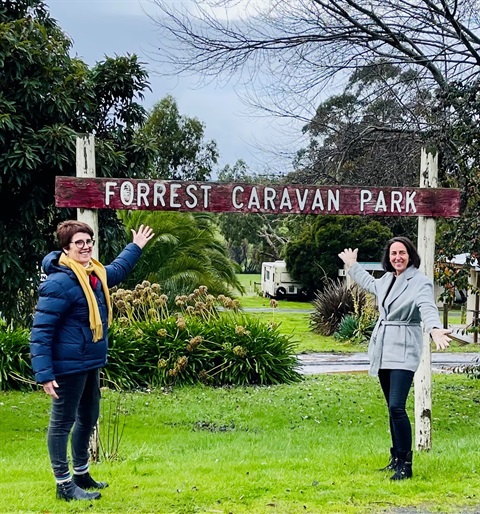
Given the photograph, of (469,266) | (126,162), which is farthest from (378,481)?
(126,162)

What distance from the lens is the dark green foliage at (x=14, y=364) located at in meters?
12.3

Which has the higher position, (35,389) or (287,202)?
(287,202)

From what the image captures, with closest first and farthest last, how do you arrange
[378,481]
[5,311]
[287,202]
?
[378,481] → [287,202] → [5,311]

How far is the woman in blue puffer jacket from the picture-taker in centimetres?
452

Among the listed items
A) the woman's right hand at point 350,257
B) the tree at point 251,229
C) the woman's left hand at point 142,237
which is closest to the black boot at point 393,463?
the woman's right hand at point 350,257

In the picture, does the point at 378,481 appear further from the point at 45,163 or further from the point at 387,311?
the point at 45,163

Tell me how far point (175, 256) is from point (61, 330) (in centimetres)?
1571

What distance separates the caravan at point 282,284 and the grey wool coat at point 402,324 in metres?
30.4

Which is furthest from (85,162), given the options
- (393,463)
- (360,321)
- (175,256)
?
(360,321)

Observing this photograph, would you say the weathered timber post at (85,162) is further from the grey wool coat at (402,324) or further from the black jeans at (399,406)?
the black jeans at (399,406)

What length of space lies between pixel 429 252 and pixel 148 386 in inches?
280

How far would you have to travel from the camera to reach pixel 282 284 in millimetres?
36969

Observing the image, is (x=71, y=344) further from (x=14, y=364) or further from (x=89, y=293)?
(x=14, y=364)

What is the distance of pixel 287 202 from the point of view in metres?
6.49
